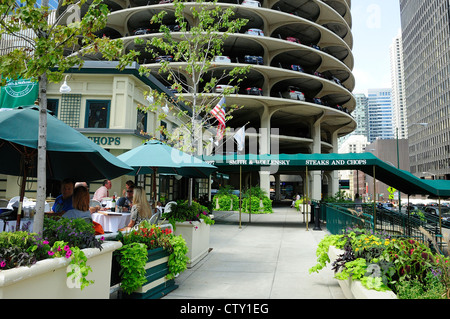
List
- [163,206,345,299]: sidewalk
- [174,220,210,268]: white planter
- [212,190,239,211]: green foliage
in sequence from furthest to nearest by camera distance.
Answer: [212,190,239,211]: green foliage < [174,220,210,268]: white planter < [163,206,345,299]: sidewalk

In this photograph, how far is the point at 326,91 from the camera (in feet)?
144

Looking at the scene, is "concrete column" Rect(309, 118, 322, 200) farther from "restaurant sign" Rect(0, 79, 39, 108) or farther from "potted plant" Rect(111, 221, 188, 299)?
"potted plant" Rect(111, 221, 188, 299)

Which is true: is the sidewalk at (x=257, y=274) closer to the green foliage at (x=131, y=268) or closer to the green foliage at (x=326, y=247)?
the green foliage at (x=326, y=247)

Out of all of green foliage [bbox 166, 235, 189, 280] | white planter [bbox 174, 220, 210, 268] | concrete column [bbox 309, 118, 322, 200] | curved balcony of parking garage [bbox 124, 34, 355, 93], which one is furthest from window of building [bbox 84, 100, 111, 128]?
concrete column [bbox 309, 118, 322, 200]

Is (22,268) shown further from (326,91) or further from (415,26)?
(415,26)

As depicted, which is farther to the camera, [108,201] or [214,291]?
[108,201]

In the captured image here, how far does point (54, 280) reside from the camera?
11.5 feet

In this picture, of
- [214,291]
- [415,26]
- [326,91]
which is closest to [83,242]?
[214,291]

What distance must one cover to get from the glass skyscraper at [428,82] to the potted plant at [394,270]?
110m

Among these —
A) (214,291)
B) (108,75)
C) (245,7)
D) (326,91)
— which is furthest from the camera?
(326,91)

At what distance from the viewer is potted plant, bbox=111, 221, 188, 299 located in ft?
16.3
